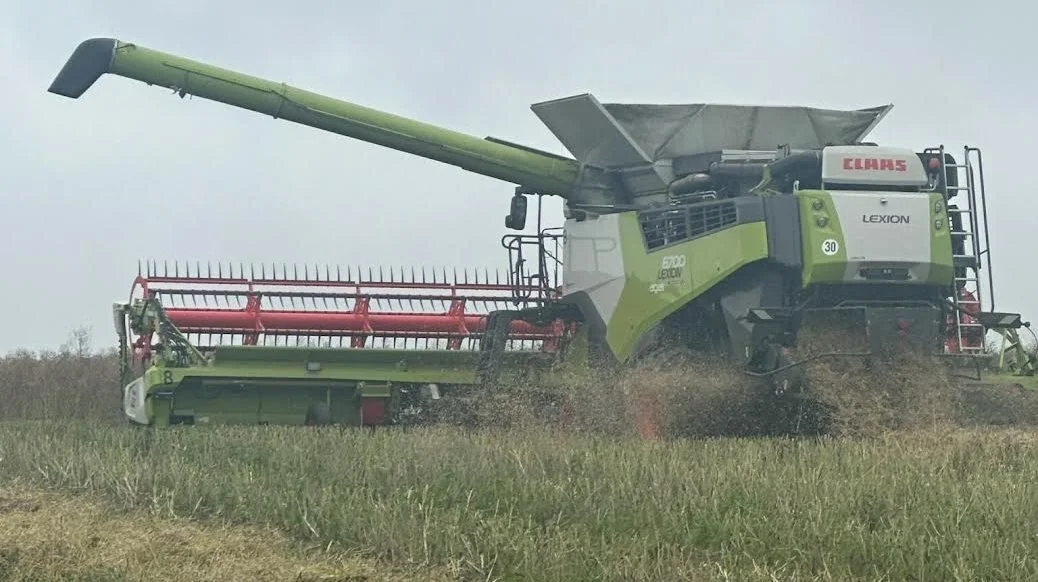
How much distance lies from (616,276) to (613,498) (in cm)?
442

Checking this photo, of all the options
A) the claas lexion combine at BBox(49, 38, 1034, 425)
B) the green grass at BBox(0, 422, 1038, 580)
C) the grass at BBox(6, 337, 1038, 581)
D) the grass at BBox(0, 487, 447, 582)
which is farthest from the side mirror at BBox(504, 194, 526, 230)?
the grass at BBox(0, 487, 447, 582)

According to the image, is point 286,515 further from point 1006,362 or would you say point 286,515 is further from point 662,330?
point 1006,362

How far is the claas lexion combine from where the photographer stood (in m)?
8.03

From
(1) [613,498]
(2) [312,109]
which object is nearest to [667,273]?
(2) [312,109]

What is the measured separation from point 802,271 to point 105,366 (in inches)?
414

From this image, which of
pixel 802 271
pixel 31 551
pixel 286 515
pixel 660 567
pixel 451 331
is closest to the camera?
pixel 660 567

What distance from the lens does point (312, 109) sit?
10.2 meters

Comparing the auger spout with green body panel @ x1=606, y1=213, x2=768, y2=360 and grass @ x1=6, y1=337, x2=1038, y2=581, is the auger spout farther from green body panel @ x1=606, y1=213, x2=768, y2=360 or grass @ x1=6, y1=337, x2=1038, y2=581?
grass @ x1=6, y1=337, x2=1038, y2=581

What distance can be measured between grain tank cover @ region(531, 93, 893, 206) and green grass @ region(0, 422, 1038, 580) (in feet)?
9.42

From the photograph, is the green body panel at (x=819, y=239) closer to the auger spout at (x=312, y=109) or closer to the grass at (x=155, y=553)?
the auger spout at (x=312, y=109)

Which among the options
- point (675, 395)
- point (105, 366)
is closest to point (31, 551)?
point (675, 395)

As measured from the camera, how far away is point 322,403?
1010 cm

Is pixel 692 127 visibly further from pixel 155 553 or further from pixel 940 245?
pixel 155 553

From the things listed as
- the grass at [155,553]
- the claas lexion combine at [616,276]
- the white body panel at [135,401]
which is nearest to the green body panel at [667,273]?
the claas lexion combine at [616,276]
